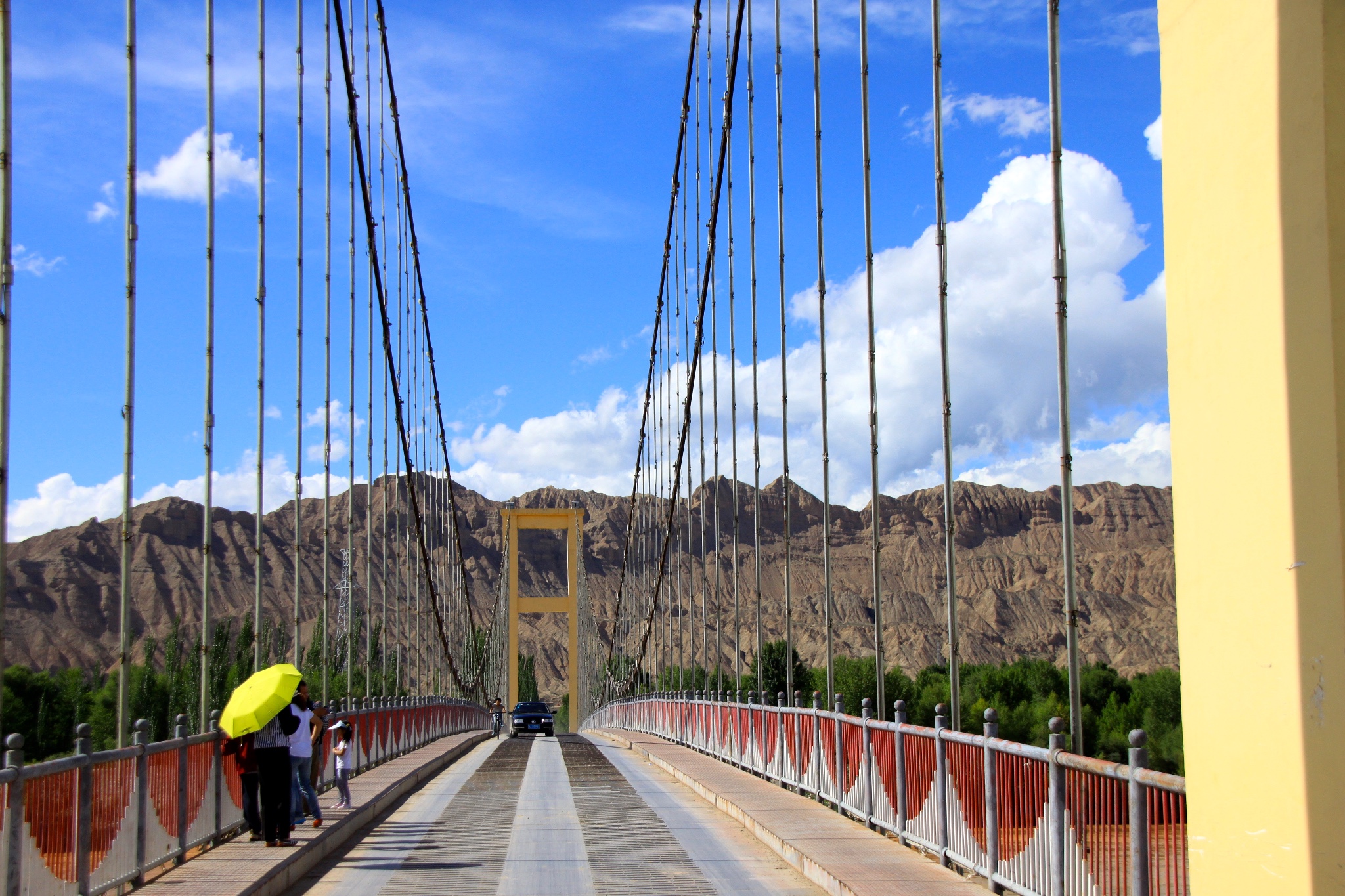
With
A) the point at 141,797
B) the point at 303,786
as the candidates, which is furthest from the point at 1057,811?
the point at 303,786

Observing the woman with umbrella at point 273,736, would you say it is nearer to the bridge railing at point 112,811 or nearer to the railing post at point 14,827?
the bridge railing at point 112,811

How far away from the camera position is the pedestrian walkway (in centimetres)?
821

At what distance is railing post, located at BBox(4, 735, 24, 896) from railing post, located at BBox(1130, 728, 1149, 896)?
498 cm

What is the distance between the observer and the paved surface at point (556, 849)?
9102 millimetres

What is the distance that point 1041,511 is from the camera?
168750 mm

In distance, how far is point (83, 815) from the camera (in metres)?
7.62

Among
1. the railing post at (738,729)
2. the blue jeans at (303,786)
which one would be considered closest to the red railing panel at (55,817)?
the blue jeans at (303,786)

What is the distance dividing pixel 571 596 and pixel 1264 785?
252 ft

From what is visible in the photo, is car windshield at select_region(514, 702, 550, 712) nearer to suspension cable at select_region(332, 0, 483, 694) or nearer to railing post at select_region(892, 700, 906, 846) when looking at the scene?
suspension cable at select_region(332, 0, 483, 694)

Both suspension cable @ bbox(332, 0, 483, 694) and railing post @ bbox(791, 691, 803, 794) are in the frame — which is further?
suspension cable @ bbox(332, 0, 483, 694)

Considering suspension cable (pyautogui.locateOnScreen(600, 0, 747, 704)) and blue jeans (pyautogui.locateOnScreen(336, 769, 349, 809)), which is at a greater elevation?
suspension cable (pyautogui.locateOnScreen(600, 0, 747, 704))

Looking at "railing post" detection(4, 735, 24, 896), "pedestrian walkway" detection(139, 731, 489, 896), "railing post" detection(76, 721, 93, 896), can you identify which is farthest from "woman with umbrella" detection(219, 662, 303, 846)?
"railing post" detection(4, 735, 24, 896)

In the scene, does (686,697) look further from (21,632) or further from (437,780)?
(21,632)

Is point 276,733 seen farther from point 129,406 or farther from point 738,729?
point 738,729
